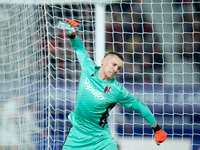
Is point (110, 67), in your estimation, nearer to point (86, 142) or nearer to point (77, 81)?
point (86, 142)

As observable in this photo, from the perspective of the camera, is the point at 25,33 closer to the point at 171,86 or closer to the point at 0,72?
the point at 0,72

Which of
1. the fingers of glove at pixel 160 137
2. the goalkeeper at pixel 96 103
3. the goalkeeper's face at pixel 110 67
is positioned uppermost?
the goalkeeper's face at pixel 110 67

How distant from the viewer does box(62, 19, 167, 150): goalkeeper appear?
347 centimetres

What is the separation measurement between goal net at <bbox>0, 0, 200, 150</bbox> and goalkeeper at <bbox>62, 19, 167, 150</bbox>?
1118mm

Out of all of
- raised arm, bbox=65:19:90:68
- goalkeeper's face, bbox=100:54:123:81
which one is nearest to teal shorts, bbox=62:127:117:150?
goalkeeper's face, bbox=100:54:123:81

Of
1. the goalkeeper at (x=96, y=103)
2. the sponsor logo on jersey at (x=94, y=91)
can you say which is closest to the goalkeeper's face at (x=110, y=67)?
the goalkeeper at (x=96, y=103)

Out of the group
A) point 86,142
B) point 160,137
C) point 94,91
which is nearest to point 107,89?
point 94,91

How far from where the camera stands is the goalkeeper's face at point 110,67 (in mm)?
3438

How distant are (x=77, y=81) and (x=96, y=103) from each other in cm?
218

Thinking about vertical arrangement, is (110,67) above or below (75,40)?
below

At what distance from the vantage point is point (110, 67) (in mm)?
3436

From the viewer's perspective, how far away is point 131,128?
5676 mm

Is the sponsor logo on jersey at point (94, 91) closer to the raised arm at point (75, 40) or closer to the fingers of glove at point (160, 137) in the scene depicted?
the raised arm at point (75, 40)

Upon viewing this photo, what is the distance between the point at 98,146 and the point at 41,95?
1.87m
